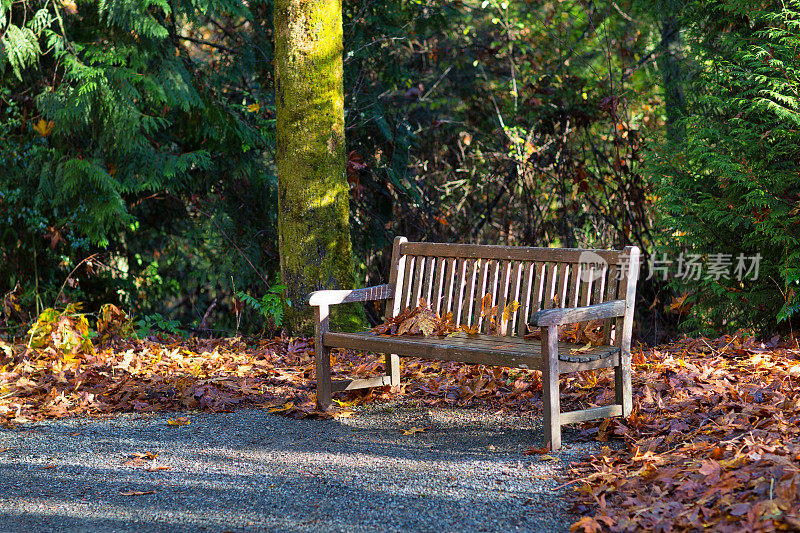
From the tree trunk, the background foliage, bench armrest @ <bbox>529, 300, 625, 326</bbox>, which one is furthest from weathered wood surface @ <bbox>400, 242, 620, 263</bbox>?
the background foliage

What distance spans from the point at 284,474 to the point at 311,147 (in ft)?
11.2

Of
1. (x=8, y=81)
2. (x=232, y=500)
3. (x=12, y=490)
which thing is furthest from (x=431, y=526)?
(x=8, y=81)

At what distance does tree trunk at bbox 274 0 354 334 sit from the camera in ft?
21.6

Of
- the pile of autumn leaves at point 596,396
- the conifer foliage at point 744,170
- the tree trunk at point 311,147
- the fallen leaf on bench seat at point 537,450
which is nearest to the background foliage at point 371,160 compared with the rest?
the conifer foliage at point 744,170

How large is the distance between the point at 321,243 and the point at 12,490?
342 centimetres

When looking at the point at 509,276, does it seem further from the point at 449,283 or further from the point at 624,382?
the point at 624,382

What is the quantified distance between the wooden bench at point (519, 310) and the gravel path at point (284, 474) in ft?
1.22

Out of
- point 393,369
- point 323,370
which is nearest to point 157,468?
point 323,370

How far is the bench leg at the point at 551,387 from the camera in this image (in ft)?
13.2

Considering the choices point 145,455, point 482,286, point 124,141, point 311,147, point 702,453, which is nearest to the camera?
point 702,453

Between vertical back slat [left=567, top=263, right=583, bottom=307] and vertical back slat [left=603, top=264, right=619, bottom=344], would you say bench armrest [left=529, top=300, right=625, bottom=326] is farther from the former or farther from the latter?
vertical back slat [left=567, top=263, right=583, bottom=307]

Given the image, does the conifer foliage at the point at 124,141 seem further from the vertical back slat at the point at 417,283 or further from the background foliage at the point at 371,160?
the vertical back slat at the point at 417,283

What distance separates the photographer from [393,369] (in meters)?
5.44

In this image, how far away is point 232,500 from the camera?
11.6ft
